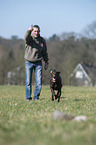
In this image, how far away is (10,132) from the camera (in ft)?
11.2

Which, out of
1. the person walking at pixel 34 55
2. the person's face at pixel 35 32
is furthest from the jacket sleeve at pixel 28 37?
the person's face at pixel 35 32

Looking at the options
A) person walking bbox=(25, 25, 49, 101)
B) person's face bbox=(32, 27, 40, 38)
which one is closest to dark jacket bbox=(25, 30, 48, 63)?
person walking bbox=(25, 25, 49, 101)

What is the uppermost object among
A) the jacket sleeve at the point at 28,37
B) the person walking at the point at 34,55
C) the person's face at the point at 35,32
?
the person's face at the point at 35,32

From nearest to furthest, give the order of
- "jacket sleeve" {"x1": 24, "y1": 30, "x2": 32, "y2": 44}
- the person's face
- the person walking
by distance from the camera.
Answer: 1. "jacket sleeve" {"x1": 24, "y1": 30, "x2": 32, "y2": 44}
2. the person's face
3. the person walking

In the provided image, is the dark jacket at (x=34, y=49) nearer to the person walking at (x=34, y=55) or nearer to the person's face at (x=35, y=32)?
the person walking at (x=34, y=55)

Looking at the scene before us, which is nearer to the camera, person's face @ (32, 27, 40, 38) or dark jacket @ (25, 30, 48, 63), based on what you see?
person's face @ (32, 27, 40, 38)

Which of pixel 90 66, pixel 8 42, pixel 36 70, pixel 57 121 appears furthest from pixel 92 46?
pixel 57 121

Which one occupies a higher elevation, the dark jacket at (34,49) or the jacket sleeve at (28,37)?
the jacket sleeve at (28,37)

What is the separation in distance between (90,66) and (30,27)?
61555mm

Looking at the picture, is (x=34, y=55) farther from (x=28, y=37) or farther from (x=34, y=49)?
(x=28, y=37)

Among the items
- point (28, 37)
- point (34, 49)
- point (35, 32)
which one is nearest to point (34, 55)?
point (34, 49)

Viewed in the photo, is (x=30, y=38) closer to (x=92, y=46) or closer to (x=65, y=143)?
(x=65, y=143)

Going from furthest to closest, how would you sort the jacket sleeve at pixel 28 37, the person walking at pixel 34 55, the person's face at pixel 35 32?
the person walking at pixel 34 55, the person's face at pixel 35 32, the jacket sleeve at pixel 28 37

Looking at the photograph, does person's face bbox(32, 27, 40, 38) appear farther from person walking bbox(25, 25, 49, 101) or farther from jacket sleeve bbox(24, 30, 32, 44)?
jacket sleeve bbox(24, 30, 32, 44)
